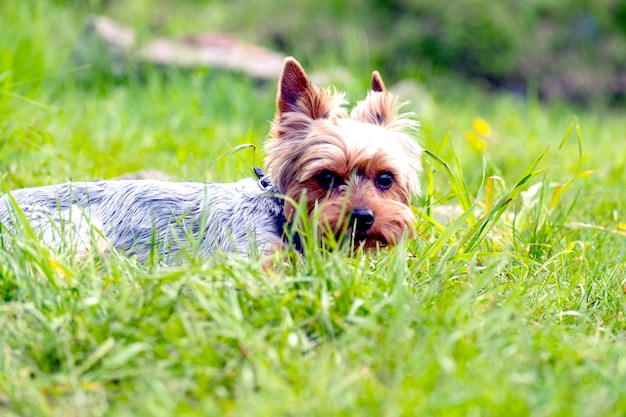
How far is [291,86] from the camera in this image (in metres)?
4.88

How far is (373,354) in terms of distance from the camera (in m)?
3.34

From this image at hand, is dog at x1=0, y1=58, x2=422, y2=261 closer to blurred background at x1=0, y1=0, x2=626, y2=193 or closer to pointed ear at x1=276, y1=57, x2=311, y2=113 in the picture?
pointed ear at x1=276, y1=57, x2=311, y2=113

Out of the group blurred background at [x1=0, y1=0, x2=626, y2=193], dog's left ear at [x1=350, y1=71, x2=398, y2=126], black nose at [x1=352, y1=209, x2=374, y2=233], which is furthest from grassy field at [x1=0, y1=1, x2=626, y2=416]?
blurred background at [x1=0, y1=0, x2=626, y2=193]

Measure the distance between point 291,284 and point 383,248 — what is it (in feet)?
3.25

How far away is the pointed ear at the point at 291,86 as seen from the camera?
4797 mm

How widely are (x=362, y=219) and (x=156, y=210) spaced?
4.59ft

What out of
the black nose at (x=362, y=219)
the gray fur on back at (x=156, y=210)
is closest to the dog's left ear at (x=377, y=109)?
the gray fur on back at (x=156, y=210)

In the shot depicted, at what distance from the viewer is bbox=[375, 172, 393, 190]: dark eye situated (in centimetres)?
474

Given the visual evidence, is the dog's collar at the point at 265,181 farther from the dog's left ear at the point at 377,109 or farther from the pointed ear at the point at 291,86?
the dog's left ear at the point at 377,109

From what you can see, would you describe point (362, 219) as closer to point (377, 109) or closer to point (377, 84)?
point (377, 109)

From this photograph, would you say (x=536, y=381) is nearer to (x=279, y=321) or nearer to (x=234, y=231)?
(x=279, y=321)

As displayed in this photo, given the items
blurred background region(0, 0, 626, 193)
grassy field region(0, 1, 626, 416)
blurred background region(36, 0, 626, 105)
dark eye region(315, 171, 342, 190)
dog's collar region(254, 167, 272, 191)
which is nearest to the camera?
grassy field region(0, 1, 626, 416)

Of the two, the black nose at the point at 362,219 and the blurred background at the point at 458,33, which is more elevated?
the black nose at the point at 362,219

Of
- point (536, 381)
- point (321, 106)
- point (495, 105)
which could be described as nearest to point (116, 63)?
point (495, 105)
